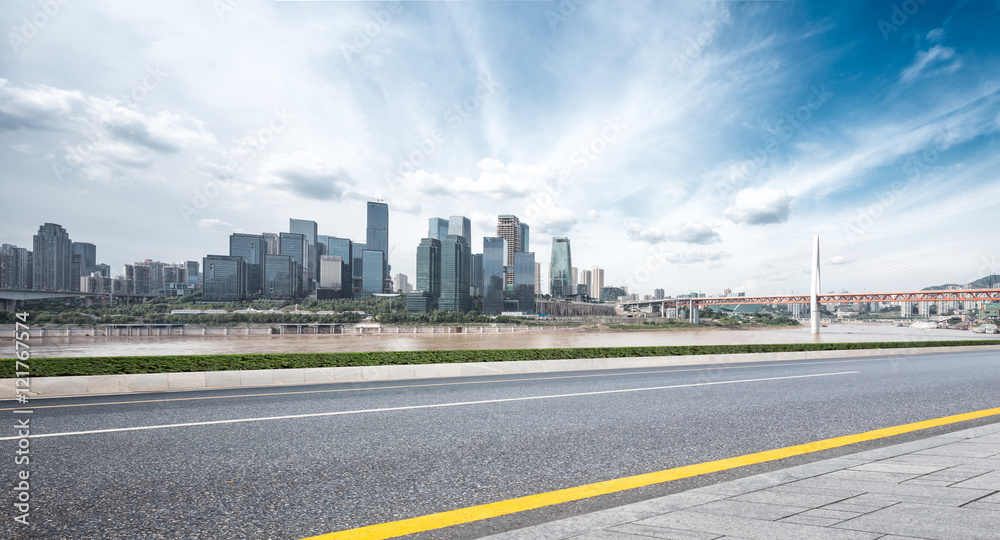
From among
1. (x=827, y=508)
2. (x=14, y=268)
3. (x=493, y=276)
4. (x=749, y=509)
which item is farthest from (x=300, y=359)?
(x=493, y=276)

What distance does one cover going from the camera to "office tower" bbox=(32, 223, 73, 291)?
62.0m

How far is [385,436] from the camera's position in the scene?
525 centimetres

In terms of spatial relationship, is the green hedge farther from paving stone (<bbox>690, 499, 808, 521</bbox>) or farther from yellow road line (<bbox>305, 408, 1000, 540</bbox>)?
paving stone (<bbox>690, 499, 808, 521</bbox>)

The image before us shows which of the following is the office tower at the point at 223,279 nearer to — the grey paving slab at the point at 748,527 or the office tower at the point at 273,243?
the office tower at the point at 273,243

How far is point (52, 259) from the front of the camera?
2544 inches

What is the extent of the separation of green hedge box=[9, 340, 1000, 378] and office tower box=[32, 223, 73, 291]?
2823 inches

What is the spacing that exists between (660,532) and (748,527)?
53cm

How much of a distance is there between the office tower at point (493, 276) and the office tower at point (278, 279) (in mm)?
61780

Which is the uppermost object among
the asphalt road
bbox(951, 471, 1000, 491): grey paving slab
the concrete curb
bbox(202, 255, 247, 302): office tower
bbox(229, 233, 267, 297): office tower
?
bbox(229, 233, 267, 297): office tower

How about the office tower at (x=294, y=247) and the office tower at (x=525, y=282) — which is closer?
the office tower at (x=525, y=282)

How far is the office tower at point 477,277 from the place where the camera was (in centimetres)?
18612

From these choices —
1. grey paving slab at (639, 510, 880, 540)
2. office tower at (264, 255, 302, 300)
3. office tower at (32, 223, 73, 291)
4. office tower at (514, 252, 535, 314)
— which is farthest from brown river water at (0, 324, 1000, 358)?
office tower at (514, 252, 535, 314)

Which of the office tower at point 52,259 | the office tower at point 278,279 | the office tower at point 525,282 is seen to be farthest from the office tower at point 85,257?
the office tower at point 525,282

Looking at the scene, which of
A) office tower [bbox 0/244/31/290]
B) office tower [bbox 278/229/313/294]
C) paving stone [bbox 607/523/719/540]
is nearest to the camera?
paving stone [bbox 607/523/719/540]
